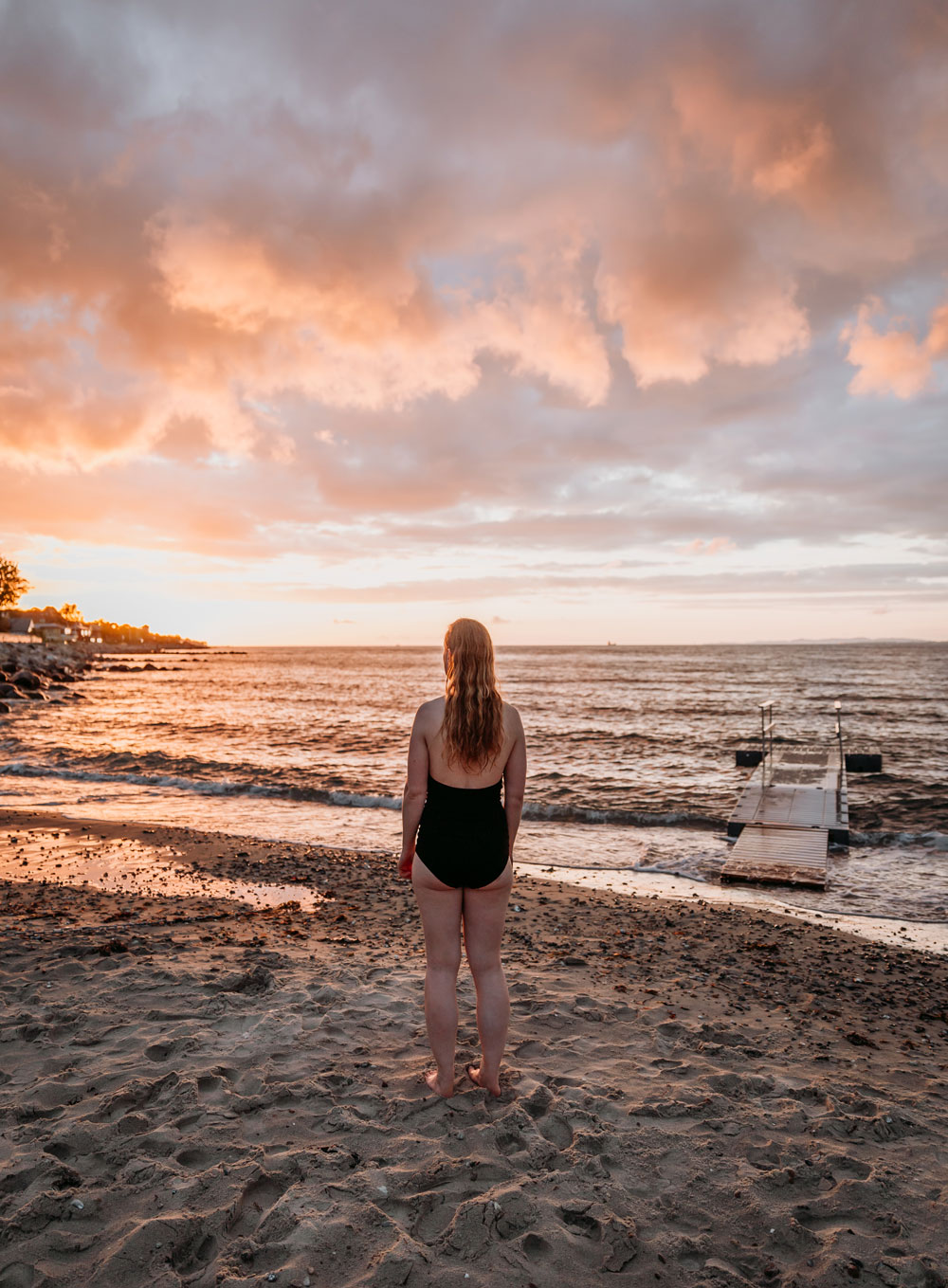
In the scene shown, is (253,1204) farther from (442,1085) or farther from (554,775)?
(554,775)

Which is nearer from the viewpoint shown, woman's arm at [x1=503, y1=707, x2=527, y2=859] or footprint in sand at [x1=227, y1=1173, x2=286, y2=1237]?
footprint in sand at [x1=227, y1=1173, x2=286, y2=1237]

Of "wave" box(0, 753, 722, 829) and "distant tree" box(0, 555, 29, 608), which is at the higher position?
"distant tree" box(0, 555, 29, 608)

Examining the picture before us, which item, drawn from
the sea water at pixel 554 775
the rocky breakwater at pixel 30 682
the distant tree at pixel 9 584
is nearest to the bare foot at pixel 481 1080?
the sea water at pixel 554 775

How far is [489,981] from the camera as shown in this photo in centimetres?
402

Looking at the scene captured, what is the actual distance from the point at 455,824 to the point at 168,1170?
210 centimetres

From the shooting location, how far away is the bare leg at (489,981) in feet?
12.9

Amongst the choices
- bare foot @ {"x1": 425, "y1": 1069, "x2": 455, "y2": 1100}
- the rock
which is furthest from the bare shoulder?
the rock

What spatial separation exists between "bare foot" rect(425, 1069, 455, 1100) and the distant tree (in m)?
129

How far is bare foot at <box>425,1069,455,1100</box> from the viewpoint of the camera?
4.03 meters

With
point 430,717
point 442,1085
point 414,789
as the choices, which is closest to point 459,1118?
point 442,1085

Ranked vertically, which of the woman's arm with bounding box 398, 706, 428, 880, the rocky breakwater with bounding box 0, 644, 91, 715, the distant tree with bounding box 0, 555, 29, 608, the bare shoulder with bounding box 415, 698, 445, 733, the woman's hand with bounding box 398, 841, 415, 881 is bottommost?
the rocky breakwater with bounding box 0, 644, 91, 715

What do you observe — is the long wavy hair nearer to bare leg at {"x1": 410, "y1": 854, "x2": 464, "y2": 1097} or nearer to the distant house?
bare leg at {"x1": 410, "y1": 854, "x2": 464, "y2": 1097}

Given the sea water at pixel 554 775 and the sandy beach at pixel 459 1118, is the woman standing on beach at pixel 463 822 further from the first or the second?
the sea water at pixel 554 775

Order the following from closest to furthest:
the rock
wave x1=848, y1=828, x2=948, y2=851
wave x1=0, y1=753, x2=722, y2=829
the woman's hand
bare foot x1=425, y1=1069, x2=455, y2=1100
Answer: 1. the woman's hand
2. bare foot x1=425, y1=1069, x2=455, y2=1100
3. wave x1=848, y1=828, x2=948, y2=851
4. wave x1=0, y1=753, x2=722, y2=829
5. the rock
